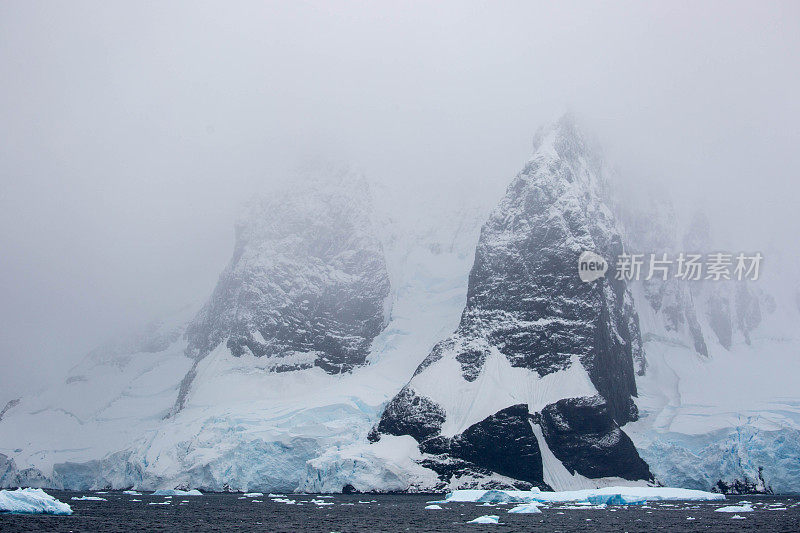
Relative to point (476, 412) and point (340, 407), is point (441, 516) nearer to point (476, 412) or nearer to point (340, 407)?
point (476, 412)

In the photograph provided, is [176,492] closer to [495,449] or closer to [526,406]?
[495,449]

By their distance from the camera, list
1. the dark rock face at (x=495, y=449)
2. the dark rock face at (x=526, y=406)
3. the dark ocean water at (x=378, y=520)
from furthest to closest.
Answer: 1. the dark rock face at (x=526, y=406)
2. the dark rock face at (x=495, y=449)
3. the dark ocean water at (x=378, y=520)

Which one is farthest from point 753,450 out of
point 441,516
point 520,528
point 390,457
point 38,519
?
point 38,519

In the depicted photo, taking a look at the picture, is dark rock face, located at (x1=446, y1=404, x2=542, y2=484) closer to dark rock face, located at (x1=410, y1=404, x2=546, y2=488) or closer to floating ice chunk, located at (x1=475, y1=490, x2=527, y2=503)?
dark rock face, located at (x1=410, y1=404, x2=546, y2=488)

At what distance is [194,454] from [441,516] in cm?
10426

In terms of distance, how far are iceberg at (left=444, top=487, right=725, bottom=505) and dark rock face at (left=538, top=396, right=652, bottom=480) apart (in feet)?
71.2

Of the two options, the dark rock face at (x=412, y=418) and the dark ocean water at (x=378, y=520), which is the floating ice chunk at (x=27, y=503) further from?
the dark rock face at (x=412, y=418)

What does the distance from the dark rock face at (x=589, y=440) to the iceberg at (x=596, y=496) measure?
21712mm

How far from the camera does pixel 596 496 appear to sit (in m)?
120

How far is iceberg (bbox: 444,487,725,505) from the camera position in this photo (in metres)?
121

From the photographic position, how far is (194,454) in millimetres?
180375

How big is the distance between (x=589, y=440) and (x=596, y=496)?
50.2 metres

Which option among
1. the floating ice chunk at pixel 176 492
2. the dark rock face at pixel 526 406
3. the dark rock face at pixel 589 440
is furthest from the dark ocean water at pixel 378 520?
the dark rock face at pixel 589 440

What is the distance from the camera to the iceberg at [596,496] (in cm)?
12056
